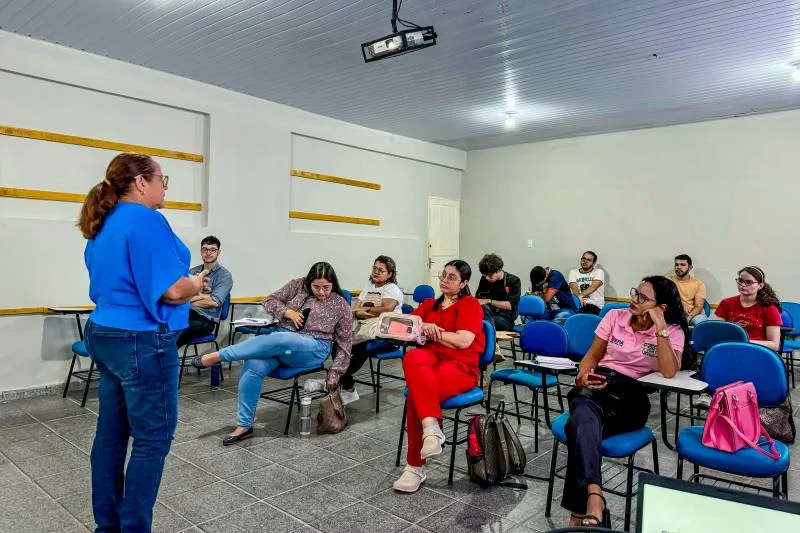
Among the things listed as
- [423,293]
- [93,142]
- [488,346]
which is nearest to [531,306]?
[423,293]

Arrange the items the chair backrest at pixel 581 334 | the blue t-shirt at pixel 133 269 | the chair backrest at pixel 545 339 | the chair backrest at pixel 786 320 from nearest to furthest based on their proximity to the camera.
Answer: the blue t-shirt at pixel 133 269
the chair backrest at pixel 545 339
the chair backrest at pixel 581 334
the chair backrest at pixel 786 320

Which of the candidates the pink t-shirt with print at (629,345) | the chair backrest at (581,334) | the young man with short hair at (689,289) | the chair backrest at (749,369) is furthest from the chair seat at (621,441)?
the young man with short hair at (689,289)

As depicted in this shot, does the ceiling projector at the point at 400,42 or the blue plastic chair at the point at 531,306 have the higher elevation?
the ceiling projector at the point at 400,42

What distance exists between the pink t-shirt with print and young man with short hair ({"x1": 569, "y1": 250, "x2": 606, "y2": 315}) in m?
4.44

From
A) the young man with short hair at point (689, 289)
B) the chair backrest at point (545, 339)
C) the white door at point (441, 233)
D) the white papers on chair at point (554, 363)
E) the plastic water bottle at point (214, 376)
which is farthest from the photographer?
the white door at point (441, 233)

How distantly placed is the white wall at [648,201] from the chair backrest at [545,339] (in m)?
4.22

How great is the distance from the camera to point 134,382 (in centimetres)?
188

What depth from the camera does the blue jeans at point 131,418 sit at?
6.19ft

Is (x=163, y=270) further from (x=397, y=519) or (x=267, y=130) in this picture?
(x=267, y=130)

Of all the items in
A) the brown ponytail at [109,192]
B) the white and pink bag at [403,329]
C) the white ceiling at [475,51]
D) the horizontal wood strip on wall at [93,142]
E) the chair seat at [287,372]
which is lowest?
the chair seat at [287,372]

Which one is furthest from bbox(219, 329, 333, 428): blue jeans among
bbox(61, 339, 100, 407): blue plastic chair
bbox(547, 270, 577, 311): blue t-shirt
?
bbox(547, 270, 577, 311): blue t-shirt

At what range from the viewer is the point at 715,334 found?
404cm

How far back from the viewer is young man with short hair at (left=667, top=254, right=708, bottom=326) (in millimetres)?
6613

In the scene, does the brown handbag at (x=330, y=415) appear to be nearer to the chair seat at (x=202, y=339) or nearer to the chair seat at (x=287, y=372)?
the chair seat at (x=287, y=372)
